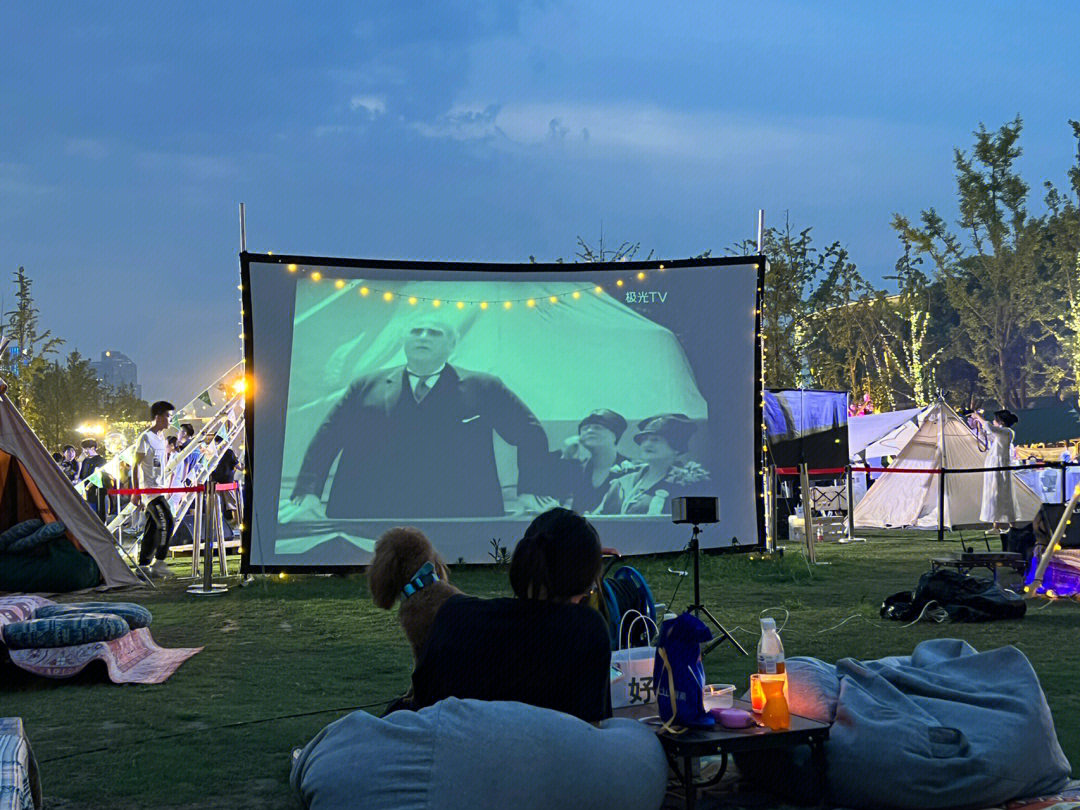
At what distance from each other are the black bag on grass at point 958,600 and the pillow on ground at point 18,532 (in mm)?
7865

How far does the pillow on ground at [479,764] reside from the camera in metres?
3.50

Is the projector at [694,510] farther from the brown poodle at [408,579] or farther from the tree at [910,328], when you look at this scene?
the tree at [910,328]

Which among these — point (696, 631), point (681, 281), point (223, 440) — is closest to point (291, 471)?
point (223, 440)

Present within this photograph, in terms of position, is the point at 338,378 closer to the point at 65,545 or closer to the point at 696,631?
the point at 65,545

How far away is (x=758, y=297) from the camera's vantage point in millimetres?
13539

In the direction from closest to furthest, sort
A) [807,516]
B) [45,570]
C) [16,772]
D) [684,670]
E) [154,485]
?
[16,772] → [684,670] → [45,570] → [807,516] → [154,485]

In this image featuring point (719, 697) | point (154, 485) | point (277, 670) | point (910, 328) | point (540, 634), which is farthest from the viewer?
point (910, 328)

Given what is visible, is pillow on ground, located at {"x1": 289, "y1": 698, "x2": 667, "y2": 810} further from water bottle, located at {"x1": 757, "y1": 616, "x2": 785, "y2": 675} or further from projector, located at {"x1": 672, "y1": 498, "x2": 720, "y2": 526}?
projector, located at {"x1": 672, "y1": 498, "x2": 720, "y2": 526}

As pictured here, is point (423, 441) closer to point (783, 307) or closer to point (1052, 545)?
point (1052, 545)

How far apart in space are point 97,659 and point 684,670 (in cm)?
413

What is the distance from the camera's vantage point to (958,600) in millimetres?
8805

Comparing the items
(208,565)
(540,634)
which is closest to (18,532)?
(208,565)

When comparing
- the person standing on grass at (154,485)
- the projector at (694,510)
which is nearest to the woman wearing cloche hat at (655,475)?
the person standing on grass at (154,485)

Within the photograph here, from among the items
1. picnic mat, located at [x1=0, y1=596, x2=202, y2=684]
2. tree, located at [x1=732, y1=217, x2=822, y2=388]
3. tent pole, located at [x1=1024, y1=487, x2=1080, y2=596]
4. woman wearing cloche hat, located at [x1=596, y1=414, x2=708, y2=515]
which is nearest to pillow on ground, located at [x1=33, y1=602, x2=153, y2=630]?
picnic mat, located at [x1=0, y1=596, x2=202, y2=684]
